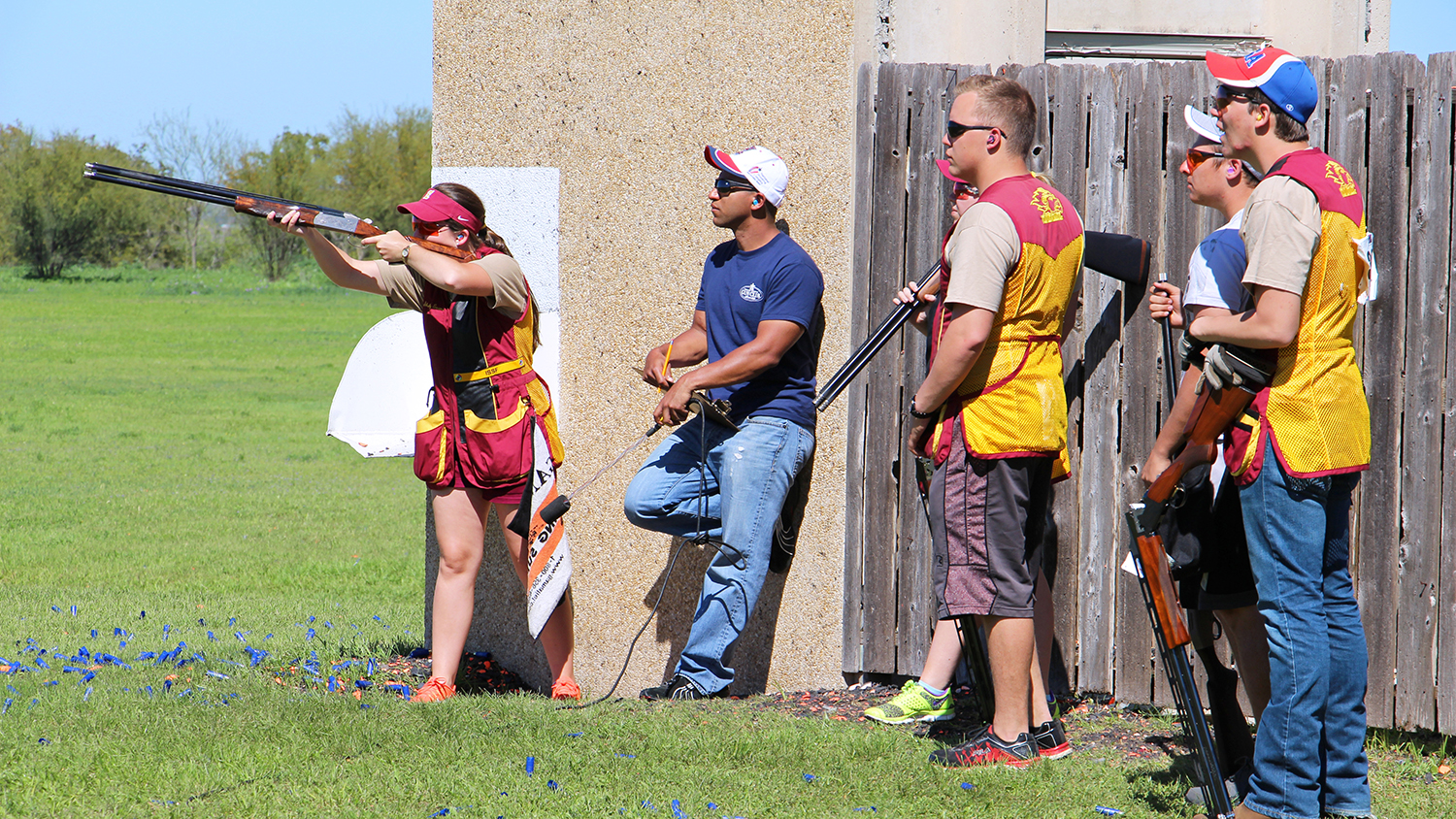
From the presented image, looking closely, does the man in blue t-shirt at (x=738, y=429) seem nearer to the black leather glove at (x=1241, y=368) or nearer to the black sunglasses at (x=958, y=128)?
the black sunglasses at (x=958, y=128)

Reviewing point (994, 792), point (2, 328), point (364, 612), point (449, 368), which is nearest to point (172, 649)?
point (364, 612)

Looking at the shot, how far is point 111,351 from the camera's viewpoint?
23.4 meters

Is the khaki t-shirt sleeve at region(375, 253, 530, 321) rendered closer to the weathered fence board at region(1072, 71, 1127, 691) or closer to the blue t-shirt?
the blue t-shirt

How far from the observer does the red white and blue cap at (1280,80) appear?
3213mm

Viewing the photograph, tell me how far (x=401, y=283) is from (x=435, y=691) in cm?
157

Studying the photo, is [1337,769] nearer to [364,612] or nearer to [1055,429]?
[1055,429]

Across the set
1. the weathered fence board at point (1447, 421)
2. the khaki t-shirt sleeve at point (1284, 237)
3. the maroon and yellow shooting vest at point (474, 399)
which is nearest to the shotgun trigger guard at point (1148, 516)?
the khaki t-shirt sleeve at point (1284, 237)

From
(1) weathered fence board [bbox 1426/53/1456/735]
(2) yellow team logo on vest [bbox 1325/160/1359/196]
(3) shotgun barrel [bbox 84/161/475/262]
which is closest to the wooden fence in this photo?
(1) weathered fence board [bbox 1426/53/1456/735]

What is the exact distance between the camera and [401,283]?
15.9 feet

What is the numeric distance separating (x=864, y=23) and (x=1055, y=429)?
6.55ft

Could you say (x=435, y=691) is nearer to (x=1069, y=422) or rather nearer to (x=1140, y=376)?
(x=1069, y=422)

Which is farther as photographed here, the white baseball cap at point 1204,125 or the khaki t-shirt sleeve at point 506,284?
the khaki t-shirt sleeve at point 506,284

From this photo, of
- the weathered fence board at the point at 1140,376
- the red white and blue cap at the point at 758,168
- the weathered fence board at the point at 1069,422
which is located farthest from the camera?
the red white and blue cap at the point at 758,168

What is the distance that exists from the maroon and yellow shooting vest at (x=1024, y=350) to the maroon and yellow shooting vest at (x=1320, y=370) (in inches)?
29.8
